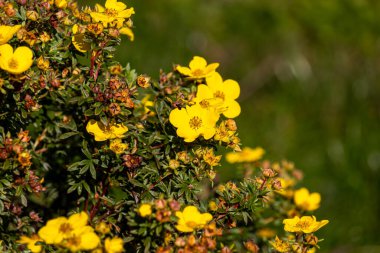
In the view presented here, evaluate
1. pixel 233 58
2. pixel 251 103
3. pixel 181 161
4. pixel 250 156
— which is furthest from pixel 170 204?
pixel 233 58

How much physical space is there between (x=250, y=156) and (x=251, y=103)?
223cm

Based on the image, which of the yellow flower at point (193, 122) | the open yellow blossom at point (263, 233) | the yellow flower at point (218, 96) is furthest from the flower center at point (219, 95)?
the open yellow blossom at point (263, 233)

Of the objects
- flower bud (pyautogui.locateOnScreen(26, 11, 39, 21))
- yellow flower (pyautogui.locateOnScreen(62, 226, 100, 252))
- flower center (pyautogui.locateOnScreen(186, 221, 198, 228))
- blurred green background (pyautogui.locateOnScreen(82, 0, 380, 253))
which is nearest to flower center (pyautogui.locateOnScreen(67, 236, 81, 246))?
yellow flower (pyautogui.locateOnScreen(62, 226, 100, 252))

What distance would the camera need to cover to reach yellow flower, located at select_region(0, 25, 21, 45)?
5.97 feet

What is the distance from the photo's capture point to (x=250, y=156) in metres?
2.81

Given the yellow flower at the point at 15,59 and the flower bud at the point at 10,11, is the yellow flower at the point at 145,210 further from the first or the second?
the flower bud at the point at 10,11

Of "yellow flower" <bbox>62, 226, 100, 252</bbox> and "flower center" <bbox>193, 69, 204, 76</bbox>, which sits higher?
"flower center" <bbox>193, 69, 204, 76</bbox>

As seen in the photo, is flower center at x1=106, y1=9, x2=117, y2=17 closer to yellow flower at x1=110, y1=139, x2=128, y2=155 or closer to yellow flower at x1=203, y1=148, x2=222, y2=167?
yellow flower at x1=110, y1=139, x2=128, y2=155

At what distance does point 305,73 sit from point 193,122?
346 centimetres

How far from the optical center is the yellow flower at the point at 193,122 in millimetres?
1868

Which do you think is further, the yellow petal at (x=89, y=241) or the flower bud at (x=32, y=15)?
the flower bud at (x=32, y=15)

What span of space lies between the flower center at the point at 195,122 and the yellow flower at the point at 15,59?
1.61ft

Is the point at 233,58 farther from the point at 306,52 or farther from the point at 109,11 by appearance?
the point at 109,11

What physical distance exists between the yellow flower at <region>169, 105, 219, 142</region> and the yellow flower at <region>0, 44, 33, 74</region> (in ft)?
1.51
